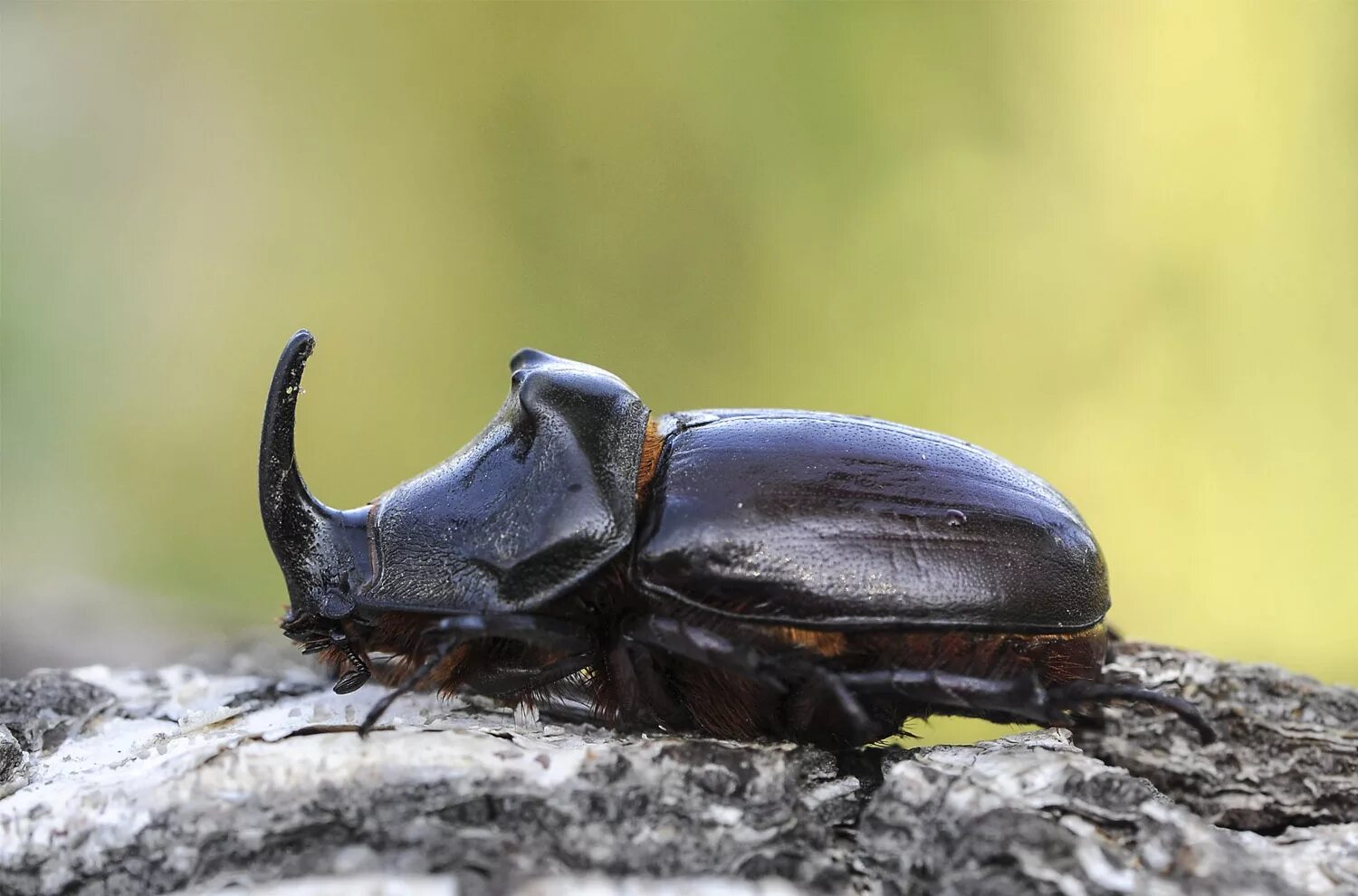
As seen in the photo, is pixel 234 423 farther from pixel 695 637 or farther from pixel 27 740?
pixel 695 637

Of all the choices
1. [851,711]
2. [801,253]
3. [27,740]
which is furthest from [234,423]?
[851,711]

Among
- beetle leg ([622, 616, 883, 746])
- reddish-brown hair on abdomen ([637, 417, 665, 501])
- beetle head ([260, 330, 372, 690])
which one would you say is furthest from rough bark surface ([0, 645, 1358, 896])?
reddish-brown hair on abdomen ([637, 417, 665, 501])

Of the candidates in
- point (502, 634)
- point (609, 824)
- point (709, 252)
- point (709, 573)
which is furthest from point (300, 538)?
point (709, 252)

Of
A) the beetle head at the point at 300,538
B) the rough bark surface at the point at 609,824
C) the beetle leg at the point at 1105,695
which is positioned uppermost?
the beetle head at the point at 300,538

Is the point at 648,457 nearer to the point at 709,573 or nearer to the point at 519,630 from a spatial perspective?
the point at 709,573

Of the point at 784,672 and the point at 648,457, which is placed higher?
the point at 648,457

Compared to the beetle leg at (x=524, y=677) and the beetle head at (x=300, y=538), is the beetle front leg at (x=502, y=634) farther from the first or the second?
the beetle head at (x=300, y=538)

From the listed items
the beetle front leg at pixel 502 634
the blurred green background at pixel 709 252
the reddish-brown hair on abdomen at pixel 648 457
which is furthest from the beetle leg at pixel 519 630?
the blurred green background at pixel 709 252
